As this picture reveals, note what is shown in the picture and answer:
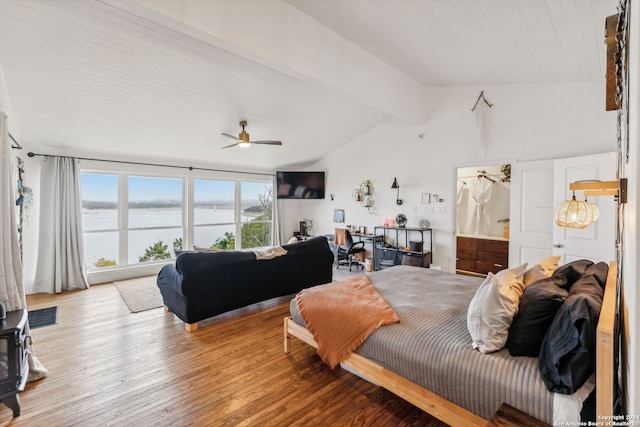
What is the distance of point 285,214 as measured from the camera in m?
7.71

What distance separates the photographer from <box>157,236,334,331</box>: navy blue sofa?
121 inches

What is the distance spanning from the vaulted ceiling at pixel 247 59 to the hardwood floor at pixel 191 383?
109 inches

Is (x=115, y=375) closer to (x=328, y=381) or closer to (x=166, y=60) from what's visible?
(x=328, y=381)

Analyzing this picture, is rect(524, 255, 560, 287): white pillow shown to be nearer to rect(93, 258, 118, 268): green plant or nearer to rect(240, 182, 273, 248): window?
rect(240, 182, 273, 248): window

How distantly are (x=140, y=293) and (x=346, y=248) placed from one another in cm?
380

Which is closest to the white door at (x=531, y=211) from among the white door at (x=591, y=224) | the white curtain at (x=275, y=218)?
the white door at (x=591, y=224)

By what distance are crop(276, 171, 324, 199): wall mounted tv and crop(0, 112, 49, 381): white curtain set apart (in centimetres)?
522

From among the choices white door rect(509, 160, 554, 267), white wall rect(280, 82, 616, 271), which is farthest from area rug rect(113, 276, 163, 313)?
white door rect(509, 160, 554, 267)

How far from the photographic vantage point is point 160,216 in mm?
5844

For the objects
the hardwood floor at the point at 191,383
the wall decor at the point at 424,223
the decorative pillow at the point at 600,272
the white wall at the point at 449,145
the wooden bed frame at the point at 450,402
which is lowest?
the hardwood floor at the point at 191,383

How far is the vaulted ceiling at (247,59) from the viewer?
91.7 inches

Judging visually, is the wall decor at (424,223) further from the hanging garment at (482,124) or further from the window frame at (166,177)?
the window frame at (166,177)

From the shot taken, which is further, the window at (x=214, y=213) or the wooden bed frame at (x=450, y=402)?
the window at (x=214, y=213)

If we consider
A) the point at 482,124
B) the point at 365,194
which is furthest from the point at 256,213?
the point at 482,124
